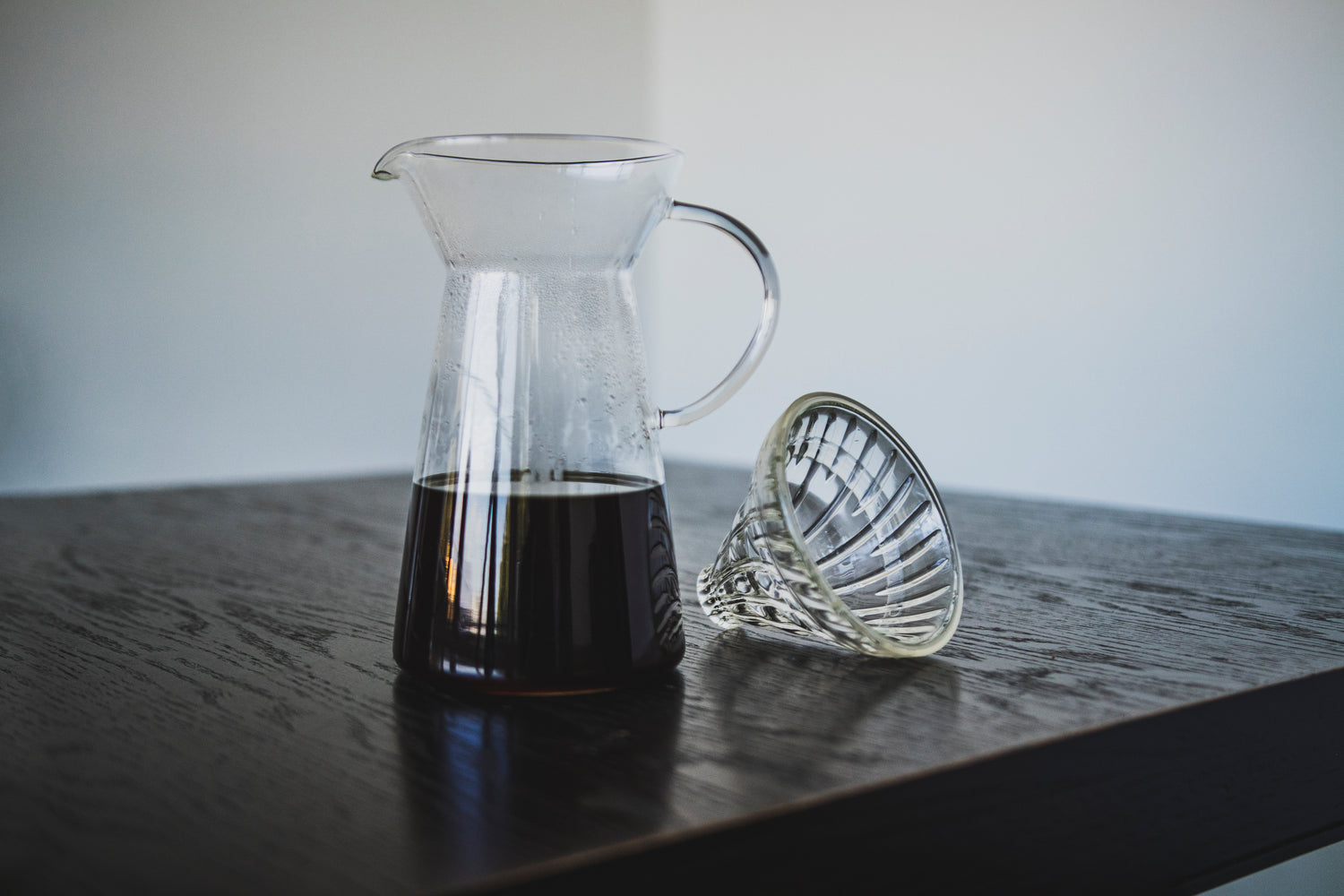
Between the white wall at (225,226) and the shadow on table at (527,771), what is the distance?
159 centimetres

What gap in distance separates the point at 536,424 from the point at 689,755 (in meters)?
0.13

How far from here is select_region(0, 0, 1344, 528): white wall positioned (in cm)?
159

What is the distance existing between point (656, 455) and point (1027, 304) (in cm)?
152

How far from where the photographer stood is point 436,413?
44 centimetres

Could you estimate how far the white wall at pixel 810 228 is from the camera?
1586 millimetres

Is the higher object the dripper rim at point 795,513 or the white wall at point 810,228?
the white wall at point 810,228

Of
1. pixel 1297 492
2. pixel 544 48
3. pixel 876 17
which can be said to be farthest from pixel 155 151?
pixel 1297 492

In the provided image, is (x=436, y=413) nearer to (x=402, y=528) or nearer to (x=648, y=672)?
(x=648, y=672)

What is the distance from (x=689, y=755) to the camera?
0.36m

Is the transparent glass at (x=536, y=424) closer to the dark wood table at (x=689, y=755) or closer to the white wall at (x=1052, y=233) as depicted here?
the dark wood table at (x=689, y=755)

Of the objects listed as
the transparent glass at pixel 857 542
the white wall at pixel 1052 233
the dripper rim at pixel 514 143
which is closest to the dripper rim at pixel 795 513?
the transparent glass at pixel 857 542

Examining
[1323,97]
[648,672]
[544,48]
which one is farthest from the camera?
[544,48]

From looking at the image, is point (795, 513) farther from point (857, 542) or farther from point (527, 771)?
point (527, 771)

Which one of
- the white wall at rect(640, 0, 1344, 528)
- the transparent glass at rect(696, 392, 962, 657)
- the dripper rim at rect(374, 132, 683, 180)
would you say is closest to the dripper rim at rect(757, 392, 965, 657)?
the transparent glass at rect(696, 392, 962, 657)
